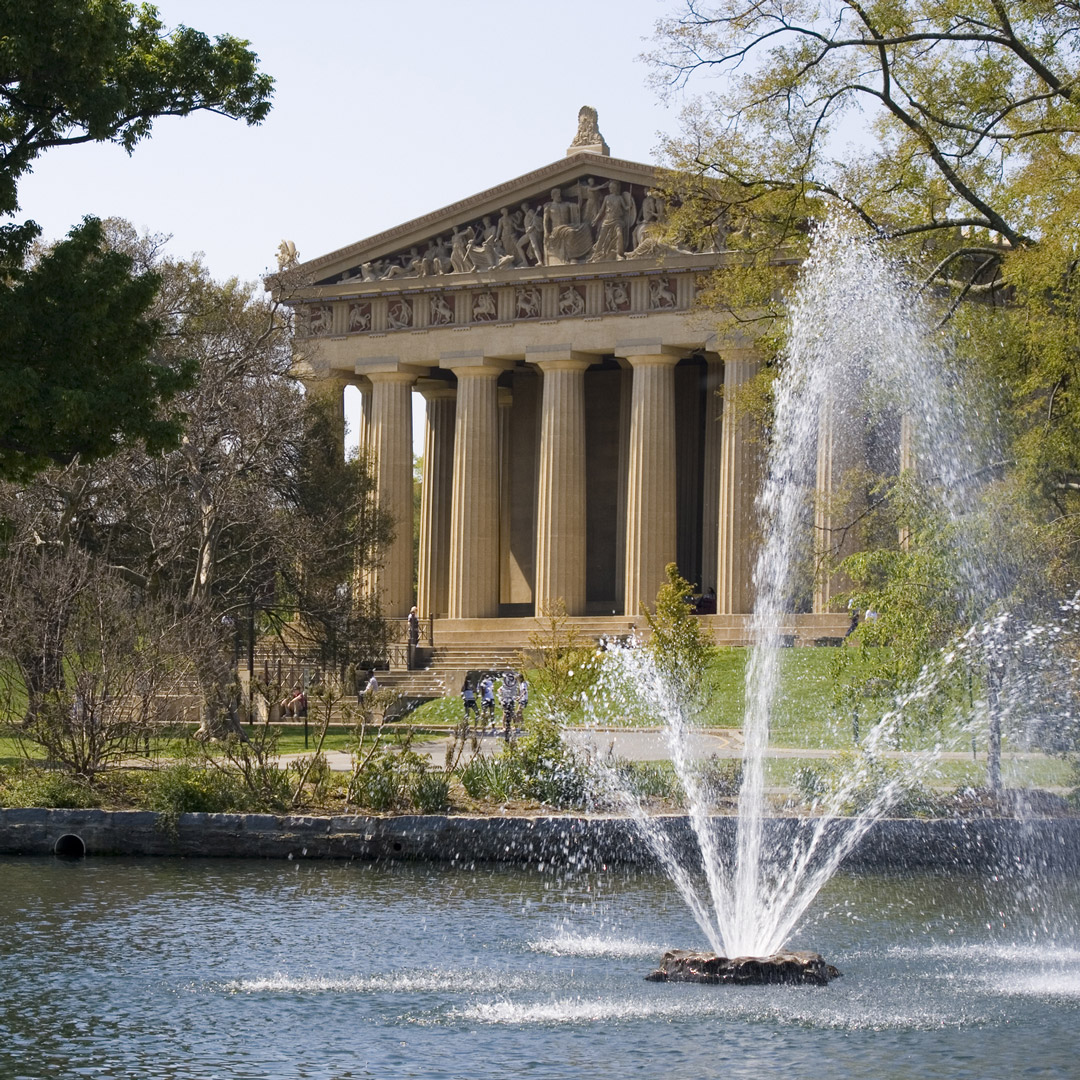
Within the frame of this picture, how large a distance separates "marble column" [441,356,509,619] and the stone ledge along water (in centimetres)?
3363

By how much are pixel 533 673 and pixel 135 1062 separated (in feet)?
73.9

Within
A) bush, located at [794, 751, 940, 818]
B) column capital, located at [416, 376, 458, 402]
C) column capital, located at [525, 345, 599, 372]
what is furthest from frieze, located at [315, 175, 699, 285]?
bush, located at [794, 751, 940, 818]

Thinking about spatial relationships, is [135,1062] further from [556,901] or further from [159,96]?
[159,96]

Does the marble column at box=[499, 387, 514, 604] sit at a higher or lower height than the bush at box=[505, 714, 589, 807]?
higher

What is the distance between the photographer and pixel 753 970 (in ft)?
47.2

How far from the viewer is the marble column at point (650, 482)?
53312mm

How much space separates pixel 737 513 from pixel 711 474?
5.20m

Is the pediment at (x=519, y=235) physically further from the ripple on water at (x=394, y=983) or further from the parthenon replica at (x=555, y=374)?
the ripple on water at (x=394, y=983)

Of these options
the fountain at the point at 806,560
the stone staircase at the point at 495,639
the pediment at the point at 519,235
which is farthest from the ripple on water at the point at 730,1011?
the pediment at the point at 519,235

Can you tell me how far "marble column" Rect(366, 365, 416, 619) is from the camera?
188ft

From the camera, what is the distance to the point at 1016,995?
570 inches

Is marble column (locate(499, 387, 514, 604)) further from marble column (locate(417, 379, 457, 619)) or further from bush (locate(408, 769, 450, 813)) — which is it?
bush (locate(408, 769, 450, 813))

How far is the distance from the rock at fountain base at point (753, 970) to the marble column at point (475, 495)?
4156 centimetres

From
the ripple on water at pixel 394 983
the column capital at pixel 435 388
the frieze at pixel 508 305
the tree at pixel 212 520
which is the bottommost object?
the ripple on water at pixel 394 983
